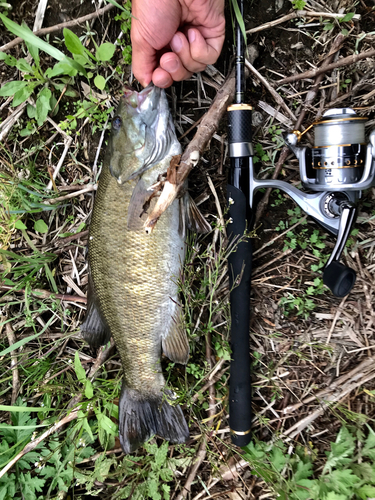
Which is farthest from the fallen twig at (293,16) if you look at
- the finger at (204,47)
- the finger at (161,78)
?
the finger at (161,78)

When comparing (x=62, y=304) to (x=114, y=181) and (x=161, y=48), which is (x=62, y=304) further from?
(x=161, y=48)

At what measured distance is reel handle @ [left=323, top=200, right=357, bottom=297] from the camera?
1.71 metres

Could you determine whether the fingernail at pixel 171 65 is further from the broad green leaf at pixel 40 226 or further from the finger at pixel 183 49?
the broad green leaf at pixel 40 226

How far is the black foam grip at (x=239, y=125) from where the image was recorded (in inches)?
73.9

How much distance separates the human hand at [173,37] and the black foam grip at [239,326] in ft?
2.51

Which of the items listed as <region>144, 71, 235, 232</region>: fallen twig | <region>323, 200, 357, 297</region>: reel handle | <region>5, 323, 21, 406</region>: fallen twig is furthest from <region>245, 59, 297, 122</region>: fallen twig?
<region>5, 323, 21, 406</region>: fallen twig

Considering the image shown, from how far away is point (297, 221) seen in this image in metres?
2.17

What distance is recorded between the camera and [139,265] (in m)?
2.02

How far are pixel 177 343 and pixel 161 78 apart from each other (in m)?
1.63

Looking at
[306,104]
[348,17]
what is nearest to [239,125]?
[306,104]

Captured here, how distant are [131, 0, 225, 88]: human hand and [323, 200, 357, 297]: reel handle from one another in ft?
3.87

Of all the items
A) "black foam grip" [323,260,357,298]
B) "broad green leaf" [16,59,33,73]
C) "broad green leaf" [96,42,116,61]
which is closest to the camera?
"black foam grip" [323,260,357,298]

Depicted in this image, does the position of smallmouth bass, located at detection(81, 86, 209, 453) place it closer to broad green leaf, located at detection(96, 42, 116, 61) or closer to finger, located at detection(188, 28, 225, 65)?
finger, located at detection(188, 28, 225, 65)

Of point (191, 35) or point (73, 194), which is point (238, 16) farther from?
point (73, 194)
